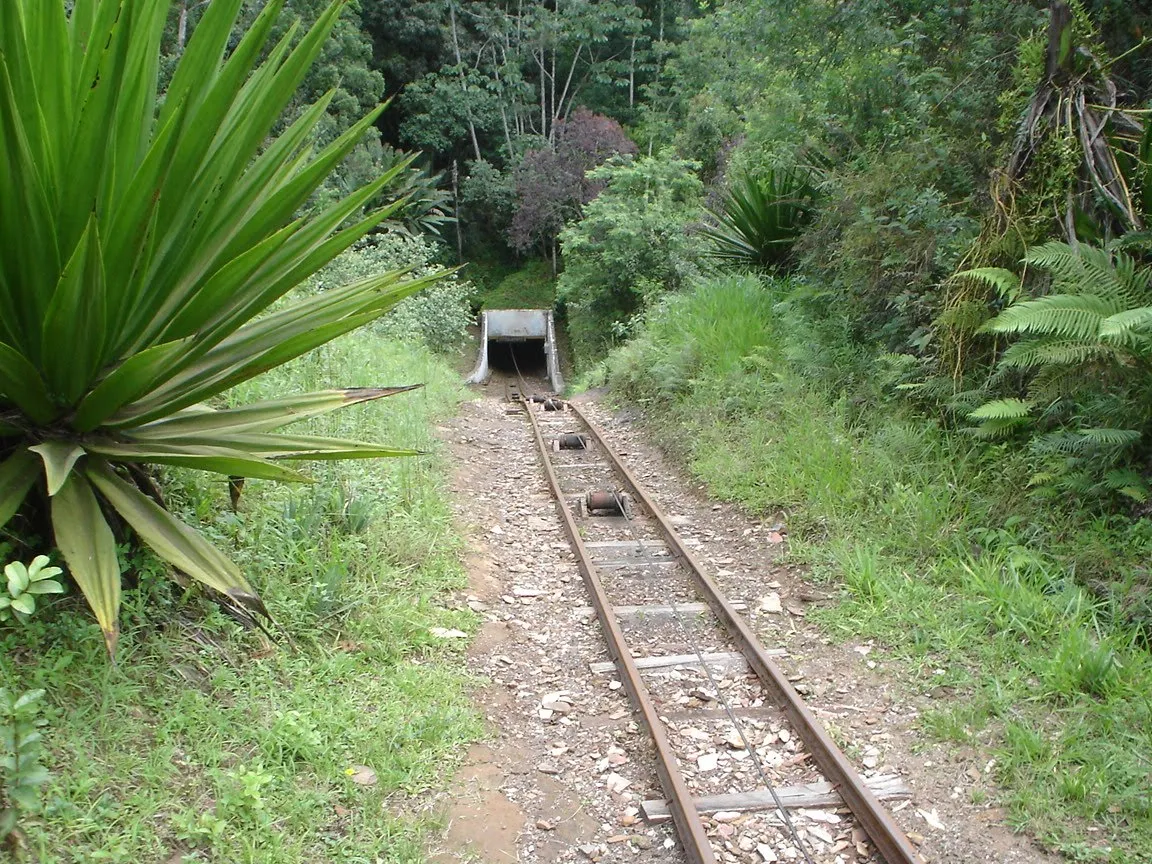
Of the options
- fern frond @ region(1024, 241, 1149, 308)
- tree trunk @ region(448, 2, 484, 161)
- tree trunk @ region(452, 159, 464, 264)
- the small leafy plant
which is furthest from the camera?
tree trunk @ region(452, 159, 464, 264)

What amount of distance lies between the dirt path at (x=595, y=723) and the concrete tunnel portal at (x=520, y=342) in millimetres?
19823

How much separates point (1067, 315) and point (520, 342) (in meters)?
26.8

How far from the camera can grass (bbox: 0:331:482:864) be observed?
2.80 meters

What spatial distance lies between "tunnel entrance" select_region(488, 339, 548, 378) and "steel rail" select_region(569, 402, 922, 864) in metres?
23.4

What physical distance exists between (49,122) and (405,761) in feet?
9.31

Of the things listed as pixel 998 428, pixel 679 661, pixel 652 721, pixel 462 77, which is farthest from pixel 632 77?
pixel 652 721

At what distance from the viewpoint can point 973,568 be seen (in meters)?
5.20

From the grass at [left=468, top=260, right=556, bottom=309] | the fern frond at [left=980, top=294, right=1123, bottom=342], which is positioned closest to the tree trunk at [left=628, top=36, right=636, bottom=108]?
the grass at [left=468, top=260, right=556, bottom=309]

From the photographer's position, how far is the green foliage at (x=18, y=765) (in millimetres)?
2135

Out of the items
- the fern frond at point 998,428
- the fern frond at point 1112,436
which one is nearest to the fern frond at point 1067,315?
the fern frond at point 1112,436

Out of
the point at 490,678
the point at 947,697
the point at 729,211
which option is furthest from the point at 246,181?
the point at 729,211

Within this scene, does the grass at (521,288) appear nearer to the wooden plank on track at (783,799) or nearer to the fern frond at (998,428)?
the fern frond at (998,428)

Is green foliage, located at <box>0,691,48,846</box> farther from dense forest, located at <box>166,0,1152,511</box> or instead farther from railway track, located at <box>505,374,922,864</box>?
dense forest, located at <box>166,0,1152,511</box>

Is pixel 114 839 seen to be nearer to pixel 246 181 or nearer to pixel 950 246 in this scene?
pixel 246 181
